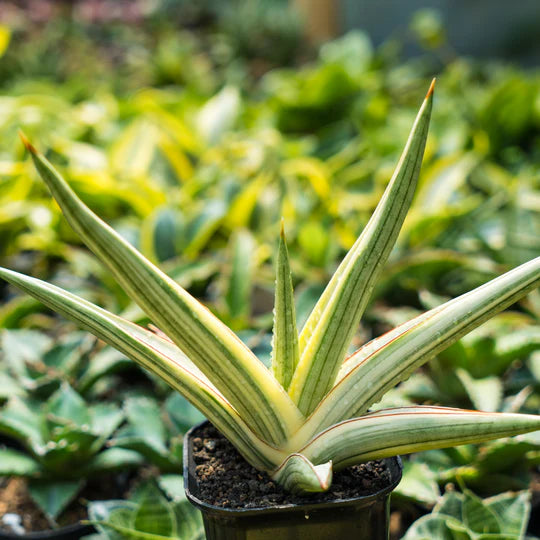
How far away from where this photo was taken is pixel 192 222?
77.9 inches

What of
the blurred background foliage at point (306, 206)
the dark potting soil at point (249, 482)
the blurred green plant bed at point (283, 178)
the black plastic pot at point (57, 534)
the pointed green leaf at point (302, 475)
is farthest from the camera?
the blurred green plant bed at point (283, 178)

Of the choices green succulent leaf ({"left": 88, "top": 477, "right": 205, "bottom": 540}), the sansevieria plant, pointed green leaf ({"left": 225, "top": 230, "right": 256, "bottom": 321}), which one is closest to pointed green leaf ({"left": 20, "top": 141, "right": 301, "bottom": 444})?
the sansevieria plant

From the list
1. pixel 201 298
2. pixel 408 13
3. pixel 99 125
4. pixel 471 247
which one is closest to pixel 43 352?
pixel 201 298

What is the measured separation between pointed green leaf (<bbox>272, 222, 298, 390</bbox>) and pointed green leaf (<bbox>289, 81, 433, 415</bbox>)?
16 millimetres

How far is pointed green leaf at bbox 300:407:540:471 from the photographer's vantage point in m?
0.72

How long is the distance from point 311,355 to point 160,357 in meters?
0.18

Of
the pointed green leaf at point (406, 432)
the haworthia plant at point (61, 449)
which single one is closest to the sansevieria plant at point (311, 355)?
the pointed green leaf at point (406, 432)

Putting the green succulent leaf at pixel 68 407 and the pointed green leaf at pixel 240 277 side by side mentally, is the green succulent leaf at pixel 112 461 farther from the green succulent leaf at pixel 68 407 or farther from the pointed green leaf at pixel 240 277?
the pointed green leaf at pixel 240 277

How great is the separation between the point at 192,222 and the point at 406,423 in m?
1.30

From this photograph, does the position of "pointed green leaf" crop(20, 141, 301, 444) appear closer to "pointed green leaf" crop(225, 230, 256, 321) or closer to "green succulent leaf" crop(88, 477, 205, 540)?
"green succulent leaf" crop(88, 477, 205, 540)

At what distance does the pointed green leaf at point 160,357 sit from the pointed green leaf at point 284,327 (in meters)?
0.08

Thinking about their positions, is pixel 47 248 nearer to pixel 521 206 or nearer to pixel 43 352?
pixel 43 352

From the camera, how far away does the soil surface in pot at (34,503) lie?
136cm

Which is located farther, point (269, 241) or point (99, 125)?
point (99, 125)
